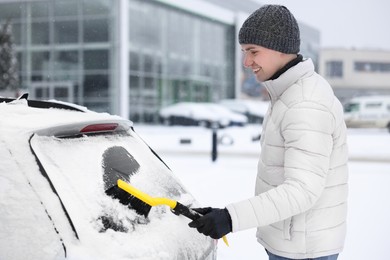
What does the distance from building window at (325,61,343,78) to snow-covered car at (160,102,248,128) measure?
114ft

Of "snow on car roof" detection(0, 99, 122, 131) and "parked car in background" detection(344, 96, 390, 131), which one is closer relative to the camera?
"snow on car roof" detection(0, 99, 122, 131)

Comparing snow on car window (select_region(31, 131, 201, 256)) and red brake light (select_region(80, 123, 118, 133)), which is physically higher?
red brake light (select_region(80, 123, 118, 133))

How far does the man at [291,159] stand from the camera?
2.00 metres

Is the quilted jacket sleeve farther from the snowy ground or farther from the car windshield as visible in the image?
the snowy ground

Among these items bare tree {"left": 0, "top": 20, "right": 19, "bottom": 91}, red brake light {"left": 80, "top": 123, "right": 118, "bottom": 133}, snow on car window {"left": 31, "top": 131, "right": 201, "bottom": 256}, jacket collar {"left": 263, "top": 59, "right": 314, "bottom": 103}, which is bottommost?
snow on car window {"left": 31, "top": 131, "right": 201, "bottom": 256}

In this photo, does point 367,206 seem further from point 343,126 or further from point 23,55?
point 23,55

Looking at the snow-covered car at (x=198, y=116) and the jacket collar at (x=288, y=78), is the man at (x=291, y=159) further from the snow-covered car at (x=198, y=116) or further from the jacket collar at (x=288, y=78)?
the snow-covered car at (x=198, y=116)

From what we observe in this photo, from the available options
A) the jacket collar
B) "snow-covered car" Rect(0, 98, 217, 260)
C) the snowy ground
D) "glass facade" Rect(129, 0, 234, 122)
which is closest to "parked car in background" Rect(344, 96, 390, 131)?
the snowy ground

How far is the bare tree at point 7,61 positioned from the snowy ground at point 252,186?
11.6 m

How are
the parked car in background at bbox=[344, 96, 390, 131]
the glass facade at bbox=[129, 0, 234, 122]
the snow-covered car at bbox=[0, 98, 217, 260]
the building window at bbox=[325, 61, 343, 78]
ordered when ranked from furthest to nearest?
the building window at bbox=[325, 61, 343, 78] < the glass facade at bbox=[129, 0, 234, 122] < the parked car in background at bbox=[344, 96, 390, 131] < the snow-covered car at bbox=[0, 98, 217, 260]

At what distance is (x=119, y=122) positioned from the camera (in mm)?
2621

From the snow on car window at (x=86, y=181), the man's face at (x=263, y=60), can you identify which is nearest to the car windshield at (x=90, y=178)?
the snow on car window at (x=86, y=181)

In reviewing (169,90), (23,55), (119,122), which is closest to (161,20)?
(169,90)

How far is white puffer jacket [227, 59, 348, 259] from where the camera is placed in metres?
2.00
